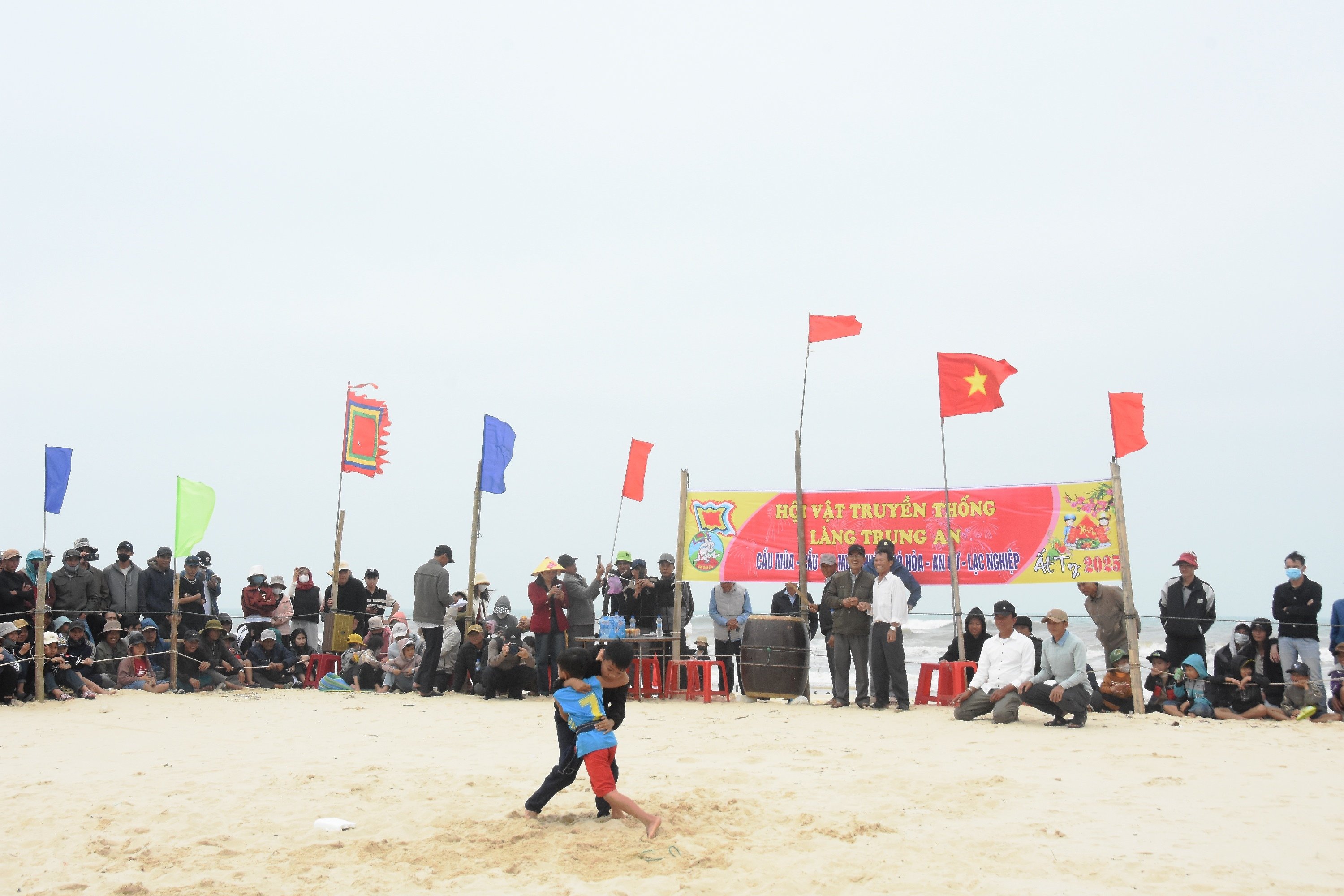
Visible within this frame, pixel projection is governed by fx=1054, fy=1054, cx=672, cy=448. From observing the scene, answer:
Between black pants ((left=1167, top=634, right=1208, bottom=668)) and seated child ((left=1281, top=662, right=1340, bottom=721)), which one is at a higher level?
black pants ((left=1167, top=634, right=1208, bottom=668))

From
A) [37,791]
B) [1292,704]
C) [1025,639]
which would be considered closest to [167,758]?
[37,791]

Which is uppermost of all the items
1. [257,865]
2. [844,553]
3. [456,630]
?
[844,553]

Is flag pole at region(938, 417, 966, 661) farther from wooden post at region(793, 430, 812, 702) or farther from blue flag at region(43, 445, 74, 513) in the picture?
blue flag at region(43, 445, 74, 513)

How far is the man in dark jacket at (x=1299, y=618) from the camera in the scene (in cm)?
1048

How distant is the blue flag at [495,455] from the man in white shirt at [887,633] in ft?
17.6

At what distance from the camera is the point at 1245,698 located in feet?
34.2

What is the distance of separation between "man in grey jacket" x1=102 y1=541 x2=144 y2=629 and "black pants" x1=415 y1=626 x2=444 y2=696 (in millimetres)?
3431

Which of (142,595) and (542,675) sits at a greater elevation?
(142,595)

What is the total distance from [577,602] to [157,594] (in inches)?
207

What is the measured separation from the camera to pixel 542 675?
12.6 meters

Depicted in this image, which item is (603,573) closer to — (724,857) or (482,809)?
(482,809)

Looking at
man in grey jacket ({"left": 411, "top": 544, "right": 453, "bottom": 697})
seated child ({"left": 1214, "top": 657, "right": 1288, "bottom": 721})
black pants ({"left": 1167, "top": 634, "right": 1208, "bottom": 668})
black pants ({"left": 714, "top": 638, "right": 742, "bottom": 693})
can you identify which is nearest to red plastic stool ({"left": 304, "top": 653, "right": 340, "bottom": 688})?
man in grey jacket ({"left": 411, "top": 544, "right": 453, "bottom": 697})

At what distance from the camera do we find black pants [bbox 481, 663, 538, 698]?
12359mm

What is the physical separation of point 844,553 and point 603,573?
3205 mm
